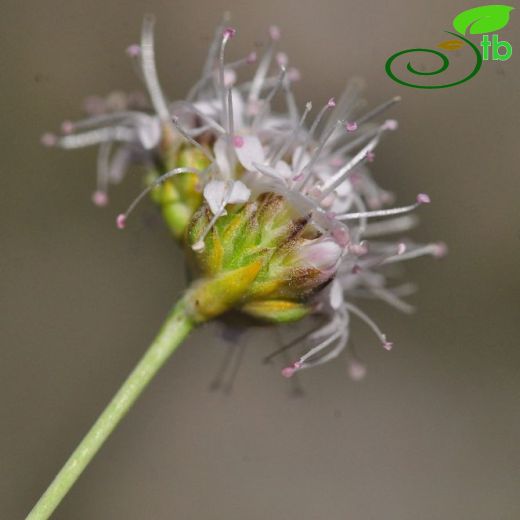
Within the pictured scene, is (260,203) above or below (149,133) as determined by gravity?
below

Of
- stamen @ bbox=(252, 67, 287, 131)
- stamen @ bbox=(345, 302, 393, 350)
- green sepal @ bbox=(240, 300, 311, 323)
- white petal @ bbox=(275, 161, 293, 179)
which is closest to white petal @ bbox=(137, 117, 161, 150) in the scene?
stamen @ bbox=(252, 67, 287, 131)

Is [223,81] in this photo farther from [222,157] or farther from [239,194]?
[239,194]

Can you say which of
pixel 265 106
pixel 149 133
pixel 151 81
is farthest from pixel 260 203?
pixel 151 81

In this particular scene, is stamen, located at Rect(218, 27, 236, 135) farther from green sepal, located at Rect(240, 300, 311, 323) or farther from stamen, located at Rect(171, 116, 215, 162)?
green sepal, located at Rect(240, 300, 311, 323)

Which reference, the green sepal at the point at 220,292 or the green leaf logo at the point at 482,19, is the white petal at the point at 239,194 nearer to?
the green sepal at the point at 220,292

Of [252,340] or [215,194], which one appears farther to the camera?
[252,340]
